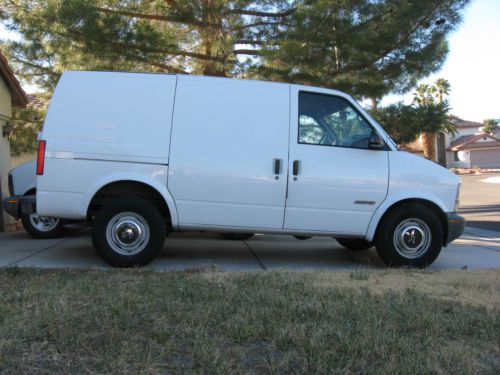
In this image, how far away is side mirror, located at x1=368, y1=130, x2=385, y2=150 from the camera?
6000 millimetres

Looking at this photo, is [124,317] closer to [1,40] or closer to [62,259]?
[62,259]

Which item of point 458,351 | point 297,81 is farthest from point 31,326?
point 297,81

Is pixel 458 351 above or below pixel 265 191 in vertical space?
below

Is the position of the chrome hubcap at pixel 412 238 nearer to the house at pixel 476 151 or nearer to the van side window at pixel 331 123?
the van side window at pixel 331 123

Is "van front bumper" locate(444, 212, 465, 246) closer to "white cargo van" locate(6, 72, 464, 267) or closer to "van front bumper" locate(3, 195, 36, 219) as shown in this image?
"white cargo van" locate(6, 72, 464, 267)

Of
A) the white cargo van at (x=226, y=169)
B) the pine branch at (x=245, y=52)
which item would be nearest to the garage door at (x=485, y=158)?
the pine branch at (x=245, y=52)

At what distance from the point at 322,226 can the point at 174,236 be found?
3941 millimetres

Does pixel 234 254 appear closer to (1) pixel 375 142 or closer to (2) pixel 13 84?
(1) pixel 375 142

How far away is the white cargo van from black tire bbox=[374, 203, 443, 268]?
0.04 ft

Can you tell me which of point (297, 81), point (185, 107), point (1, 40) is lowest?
point (185, 107)

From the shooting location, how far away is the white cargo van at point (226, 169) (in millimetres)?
5664

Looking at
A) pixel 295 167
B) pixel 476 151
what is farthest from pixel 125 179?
pixel 476 151

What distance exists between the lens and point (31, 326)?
11.2 ft

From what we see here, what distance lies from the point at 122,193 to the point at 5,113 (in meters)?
6.54
